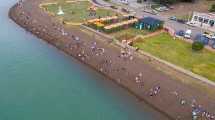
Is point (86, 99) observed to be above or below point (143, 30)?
below

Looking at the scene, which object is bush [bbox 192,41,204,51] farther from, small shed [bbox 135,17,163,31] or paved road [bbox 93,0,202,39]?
small shed [bbox 135,17,163,31]

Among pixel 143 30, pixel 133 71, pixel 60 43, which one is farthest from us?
pixel 143 30

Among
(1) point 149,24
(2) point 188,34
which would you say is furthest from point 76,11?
(2) point 188,34

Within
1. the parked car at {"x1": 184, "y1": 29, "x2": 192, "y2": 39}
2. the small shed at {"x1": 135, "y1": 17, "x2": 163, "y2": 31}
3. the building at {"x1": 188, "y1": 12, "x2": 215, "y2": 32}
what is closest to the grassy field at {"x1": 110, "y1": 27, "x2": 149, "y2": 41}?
the small shed at {"x1": 135, "y1": 17, "x2": 163, "y2": 31}

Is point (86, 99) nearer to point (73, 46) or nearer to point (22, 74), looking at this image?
point (22, 74)

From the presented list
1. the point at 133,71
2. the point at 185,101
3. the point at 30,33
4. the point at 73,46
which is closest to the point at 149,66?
the point at 133,71

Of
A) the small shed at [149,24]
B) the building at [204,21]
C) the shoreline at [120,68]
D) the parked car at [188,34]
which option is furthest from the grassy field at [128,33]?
the building at [204,21]
